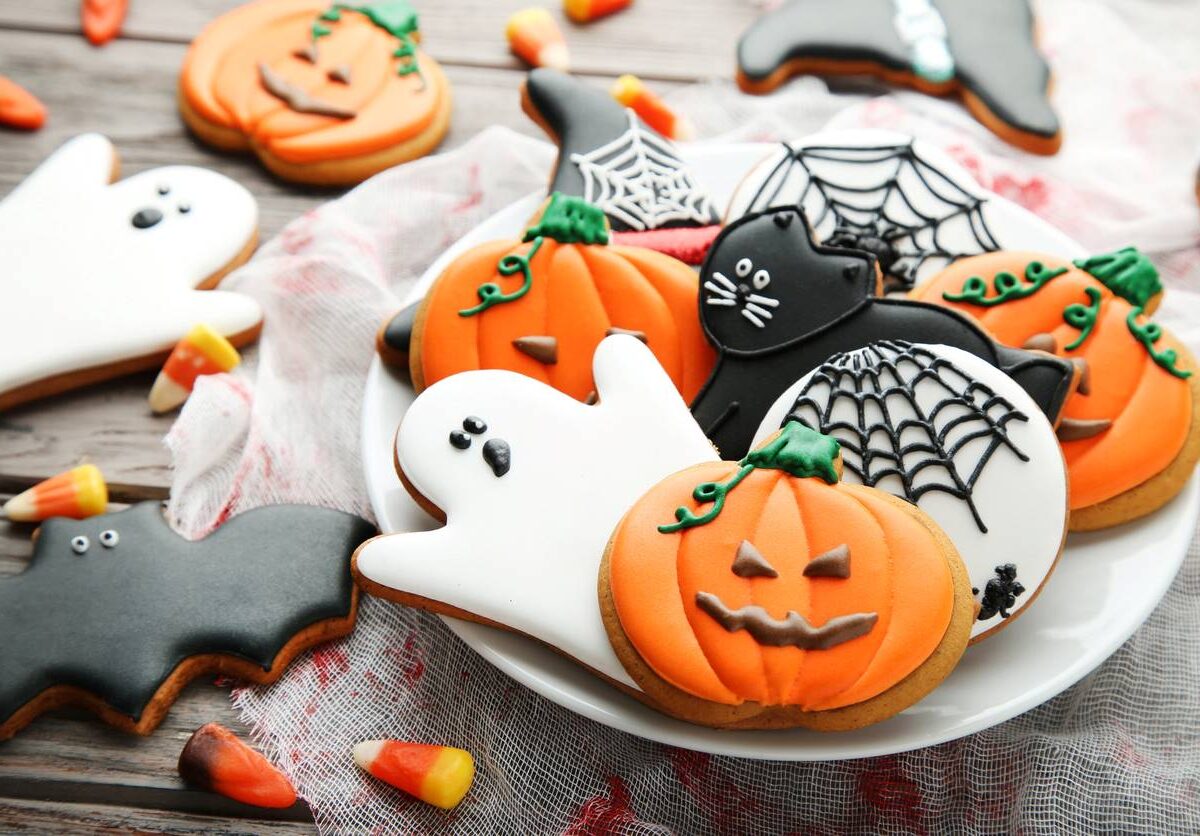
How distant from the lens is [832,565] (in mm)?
1386

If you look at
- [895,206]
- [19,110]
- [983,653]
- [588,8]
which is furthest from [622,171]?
[19,110]

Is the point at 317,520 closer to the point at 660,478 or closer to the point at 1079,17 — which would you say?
the point at 660,478

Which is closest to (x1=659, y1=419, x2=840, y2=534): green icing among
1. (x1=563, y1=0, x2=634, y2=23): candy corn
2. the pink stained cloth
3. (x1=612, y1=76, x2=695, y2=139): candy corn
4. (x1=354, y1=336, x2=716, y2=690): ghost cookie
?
(x1=354, y1=336, x2=716, y2=690): ghost cookie

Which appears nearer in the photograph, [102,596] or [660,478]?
[660,478]

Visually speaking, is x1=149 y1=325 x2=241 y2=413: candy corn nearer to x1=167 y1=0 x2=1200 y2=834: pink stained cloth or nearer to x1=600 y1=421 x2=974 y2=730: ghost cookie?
x1=167 y1=0 x2=1200 y2=834: pink stained cloth

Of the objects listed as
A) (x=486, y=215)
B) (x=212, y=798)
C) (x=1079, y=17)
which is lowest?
(x=212, y=798)

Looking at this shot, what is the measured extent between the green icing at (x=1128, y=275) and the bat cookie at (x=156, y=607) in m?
1.28

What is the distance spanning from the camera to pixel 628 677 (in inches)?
56.9

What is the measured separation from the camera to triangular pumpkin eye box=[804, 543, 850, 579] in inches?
54.6

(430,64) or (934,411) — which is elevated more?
(934,411)

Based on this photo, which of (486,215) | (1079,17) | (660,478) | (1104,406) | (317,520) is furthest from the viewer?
(1079,17)

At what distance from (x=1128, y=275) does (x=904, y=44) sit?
104 centimetres

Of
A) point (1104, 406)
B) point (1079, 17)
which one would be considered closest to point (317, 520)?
point (1104, 406)

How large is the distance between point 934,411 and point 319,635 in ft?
3.29
